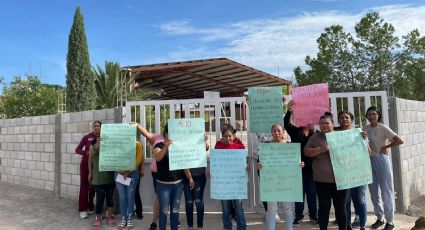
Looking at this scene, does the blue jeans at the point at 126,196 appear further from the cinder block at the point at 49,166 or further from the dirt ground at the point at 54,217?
the cinder block at the point at 49,166

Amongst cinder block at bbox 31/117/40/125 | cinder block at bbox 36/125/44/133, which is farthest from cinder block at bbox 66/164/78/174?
cinder block at bbox 31/117/40/125

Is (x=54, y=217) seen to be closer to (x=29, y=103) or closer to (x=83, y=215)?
(x=83, y=215)

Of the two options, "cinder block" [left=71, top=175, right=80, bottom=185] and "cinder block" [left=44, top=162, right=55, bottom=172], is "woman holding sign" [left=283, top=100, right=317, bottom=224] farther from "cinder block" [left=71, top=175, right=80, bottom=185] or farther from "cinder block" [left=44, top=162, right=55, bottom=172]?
"cinder block" [left=44, top=162, right=55, bottom=172]

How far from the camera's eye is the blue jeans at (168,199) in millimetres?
4227

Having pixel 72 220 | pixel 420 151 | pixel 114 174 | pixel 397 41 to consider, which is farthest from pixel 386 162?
pixel 397 41

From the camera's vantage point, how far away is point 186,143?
4355mm

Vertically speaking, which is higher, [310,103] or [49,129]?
[310,103]

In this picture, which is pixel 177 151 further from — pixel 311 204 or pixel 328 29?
pixel 328 29

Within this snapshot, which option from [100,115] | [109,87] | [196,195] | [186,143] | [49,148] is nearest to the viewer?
[186,143]

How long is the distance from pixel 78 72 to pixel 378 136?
13.4m

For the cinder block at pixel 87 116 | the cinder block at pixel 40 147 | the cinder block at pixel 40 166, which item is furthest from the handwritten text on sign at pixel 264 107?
the cinder block at pixel 40 166

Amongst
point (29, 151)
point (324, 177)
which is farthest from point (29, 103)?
point (324, 177)

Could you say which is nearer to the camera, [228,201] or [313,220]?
[228,201]

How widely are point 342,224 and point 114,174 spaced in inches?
137
